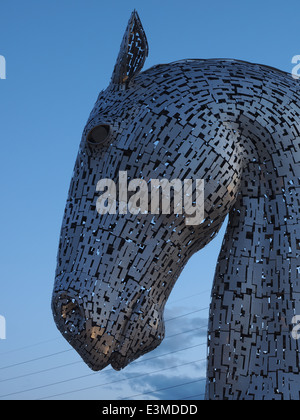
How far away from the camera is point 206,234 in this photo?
413 cm

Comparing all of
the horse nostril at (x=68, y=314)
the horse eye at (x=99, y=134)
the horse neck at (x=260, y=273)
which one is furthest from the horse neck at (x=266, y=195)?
the horse nostril at (x=68, y=314)

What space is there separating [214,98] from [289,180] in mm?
611

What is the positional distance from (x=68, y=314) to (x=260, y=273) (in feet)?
3.40

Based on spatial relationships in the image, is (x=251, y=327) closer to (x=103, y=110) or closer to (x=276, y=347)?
(x=276, y=347)

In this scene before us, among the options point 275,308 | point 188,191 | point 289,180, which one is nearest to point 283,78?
point 289,180

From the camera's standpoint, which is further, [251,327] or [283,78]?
[283,78]

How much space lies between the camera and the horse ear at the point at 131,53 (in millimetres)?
4344

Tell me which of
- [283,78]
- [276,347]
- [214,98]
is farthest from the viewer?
[283,78]

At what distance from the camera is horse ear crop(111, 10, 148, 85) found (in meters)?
4.34

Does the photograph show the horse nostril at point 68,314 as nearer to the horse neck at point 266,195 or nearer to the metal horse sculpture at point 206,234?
the metal horse sculpture at point 206,234

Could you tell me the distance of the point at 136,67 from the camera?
4375 mm

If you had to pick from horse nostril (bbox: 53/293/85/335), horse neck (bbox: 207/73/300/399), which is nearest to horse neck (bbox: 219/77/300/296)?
horse neck (bbox: 207/73/300/399)

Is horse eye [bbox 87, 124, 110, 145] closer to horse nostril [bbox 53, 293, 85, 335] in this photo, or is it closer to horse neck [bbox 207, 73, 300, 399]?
horse neck [bbox 207, 73, 300, 399]

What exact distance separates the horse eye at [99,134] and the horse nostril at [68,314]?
90 cm
